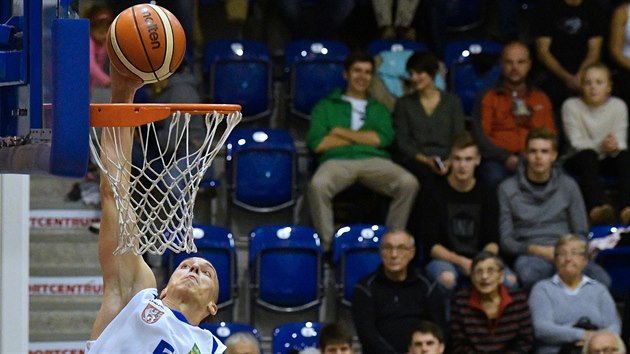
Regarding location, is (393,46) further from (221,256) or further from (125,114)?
(125,114)

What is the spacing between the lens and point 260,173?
8.14 meters

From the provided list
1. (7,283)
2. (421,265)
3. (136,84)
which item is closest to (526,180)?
(421,265)

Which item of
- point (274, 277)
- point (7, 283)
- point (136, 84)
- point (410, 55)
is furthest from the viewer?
point (410, 55)

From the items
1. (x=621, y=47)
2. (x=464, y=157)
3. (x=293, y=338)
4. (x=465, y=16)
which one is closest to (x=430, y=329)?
(x=293, y=338)

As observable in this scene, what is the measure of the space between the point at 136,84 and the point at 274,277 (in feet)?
11.9

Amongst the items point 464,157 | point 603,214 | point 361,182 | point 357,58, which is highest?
point 357,58

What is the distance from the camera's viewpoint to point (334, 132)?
8180 millimetres

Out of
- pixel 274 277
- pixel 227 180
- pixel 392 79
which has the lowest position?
pixel 274 277

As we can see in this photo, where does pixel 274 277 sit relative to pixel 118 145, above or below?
below

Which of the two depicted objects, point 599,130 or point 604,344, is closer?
point 604,344

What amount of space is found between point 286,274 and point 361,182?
0.83m

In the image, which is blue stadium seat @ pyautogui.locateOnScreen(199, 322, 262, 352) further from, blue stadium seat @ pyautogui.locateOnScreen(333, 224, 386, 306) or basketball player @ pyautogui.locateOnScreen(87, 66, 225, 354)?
basketball player @ pyautogui.locateOnScreen(87, 66, 225, 354)

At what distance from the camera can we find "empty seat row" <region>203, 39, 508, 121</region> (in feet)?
28.7

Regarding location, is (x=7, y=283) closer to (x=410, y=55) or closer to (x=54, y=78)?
(x=54, y=78)
